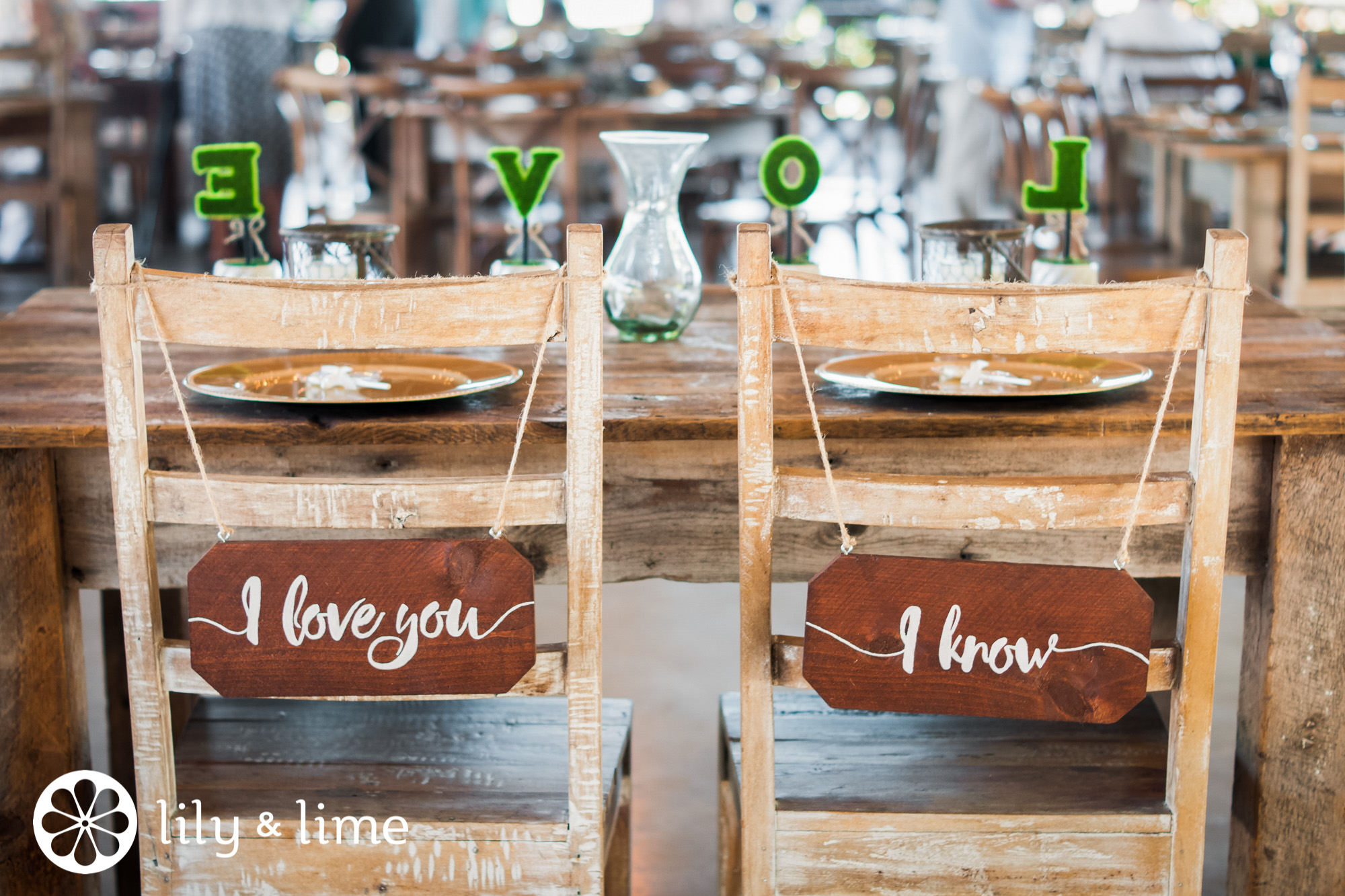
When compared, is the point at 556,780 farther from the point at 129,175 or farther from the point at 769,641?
the point at 129,175

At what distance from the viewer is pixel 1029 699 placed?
1.00 meters

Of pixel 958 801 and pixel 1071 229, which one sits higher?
pixel 1071 229

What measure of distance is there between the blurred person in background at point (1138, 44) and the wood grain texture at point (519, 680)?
14.0 feet

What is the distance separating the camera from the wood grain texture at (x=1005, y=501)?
0.98 m

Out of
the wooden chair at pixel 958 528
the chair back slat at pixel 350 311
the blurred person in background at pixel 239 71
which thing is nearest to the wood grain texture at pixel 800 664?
the wooden chair at pixel 958 528

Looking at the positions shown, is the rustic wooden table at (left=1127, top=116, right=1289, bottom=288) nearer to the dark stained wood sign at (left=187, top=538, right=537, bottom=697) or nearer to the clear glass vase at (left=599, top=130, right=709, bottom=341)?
the clear glass vase at (left=599, top=130, right=709, bottom=341)

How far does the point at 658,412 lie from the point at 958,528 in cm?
34

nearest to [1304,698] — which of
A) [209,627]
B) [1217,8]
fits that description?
[209,627]

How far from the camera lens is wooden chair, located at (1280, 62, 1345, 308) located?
306 centimetres

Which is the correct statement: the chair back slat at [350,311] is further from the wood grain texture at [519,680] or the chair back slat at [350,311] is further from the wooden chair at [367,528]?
the wood grain texture at [519,680]

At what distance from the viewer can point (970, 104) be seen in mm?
5078

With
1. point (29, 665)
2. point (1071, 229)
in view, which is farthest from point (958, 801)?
point (29, 665)

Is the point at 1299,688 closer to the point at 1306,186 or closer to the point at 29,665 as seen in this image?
the point at 29,665

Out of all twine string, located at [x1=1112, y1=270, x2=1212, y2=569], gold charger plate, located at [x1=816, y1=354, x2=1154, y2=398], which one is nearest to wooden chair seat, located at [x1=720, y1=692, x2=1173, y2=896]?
twine string, located at [x1=1112, y1=270, x2=1212, y2=569]
